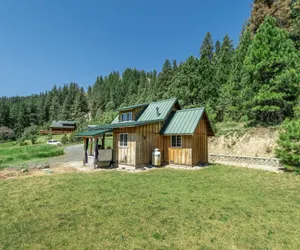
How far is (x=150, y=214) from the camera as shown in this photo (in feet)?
18.8

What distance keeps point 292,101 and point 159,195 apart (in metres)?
17.7

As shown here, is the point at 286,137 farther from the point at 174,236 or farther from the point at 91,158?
the point at 91,158

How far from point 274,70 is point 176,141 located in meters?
12.5

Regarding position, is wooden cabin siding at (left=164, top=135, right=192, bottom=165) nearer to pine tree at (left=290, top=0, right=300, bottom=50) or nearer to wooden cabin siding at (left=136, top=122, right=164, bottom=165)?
wooden cabin siding at (left=136, top=122, right=164, bottom=165)

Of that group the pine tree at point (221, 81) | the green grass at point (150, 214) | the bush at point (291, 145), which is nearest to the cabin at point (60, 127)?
the pine tree at point (221, 81)

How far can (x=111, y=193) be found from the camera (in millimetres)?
7734

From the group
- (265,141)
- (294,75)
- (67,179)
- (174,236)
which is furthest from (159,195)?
(294,75)

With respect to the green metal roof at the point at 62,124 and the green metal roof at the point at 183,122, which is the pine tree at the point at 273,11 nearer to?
the green metal roof at the point at 183,122

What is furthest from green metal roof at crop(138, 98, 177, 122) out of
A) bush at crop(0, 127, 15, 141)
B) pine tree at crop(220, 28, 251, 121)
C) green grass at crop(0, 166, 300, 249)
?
bush at crop(0, 127, 15, 141)

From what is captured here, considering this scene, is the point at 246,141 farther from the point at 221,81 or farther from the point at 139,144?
the point at 221,81

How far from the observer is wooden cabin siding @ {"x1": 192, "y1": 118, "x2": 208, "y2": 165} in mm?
14094

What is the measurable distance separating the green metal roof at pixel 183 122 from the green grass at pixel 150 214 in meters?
4.64

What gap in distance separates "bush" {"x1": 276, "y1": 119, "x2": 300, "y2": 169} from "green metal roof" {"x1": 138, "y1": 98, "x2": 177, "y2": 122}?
7.91m

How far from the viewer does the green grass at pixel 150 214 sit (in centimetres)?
433
